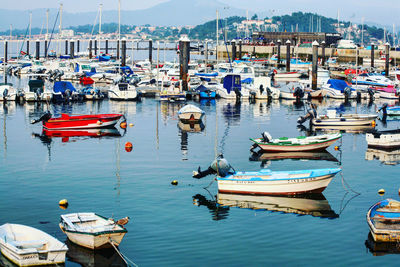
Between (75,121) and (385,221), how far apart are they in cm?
2772

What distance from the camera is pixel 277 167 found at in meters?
33.4

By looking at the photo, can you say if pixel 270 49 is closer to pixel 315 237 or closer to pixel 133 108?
pixel 133 108

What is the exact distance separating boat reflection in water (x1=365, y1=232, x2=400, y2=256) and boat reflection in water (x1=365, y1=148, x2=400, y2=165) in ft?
46.4

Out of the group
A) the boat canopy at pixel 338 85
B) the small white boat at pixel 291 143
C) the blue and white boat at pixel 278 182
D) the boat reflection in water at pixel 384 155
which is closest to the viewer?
the blue and white boat at pixel 278 182

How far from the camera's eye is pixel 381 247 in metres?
21.1

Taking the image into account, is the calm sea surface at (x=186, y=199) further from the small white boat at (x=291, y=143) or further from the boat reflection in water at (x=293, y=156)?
the small white boat at (x=291, y=143)

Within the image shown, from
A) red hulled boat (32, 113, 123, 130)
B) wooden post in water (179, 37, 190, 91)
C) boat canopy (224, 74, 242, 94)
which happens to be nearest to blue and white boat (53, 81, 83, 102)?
wooden post in water (179, 37, 190, 91)

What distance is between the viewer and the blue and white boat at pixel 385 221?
837 inches

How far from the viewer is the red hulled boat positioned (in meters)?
44.3

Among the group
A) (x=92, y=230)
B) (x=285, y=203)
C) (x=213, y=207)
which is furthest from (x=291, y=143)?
(x=92, y=230)

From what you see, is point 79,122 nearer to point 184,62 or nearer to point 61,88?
point 61,88

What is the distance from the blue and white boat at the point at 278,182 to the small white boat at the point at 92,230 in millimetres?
7453

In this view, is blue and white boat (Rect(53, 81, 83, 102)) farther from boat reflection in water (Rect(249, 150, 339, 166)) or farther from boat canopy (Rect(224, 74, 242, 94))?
boat reflection in water (Rect(249, 150, 339, 166))

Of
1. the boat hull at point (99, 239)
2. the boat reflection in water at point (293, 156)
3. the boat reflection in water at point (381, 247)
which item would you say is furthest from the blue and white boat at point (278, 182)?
the boat hull at point (99, 239)
